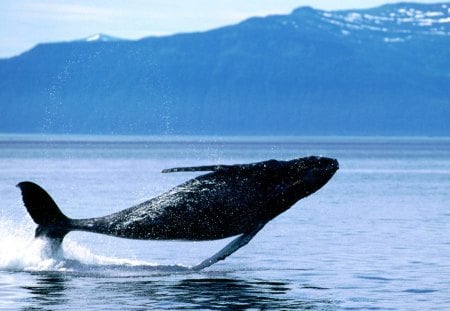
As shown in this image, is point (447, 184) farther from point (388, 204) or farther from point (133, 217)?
point (133, 217)

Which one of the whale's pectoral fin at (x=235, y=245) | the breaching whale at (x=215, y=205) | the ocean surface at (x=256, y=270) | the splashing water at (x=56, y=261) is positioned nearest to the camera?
the ocean surface at (x=256, y=270)

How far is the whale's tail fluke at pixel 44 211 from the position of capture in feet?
59.9

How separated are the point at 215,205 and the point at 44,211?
273cm

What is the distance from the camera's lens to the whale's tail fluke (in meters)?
18.3

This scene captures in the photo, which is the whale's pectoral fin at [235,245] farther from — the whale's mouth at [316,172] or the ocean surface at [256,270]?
the whale's mouth at [316,172]

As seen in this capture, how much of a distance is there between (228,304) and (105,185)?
126 ft

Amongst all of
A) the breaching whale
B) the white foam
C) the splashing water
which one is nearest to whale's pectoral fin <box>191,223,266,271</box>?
the breaching whale

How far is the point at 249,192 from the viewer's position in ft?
59.7

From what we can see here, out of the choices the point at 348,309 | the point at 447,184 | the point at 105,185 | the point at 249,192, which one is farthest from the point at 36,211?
the point at 447,184

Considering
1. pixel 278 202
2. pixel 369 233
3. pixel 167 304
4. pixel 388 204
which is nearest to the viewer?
pixel 167 304

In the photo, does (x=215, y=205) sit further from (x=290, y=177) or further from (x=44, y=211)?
(x=44, y=211)

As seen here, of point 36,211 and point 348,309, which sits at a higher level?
point 36,211

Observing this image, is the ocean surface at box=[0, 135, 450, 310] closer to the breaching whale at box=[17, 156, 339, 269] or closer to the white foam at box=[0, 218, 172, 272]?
the white foam at box=[0, 218, 172, 272]

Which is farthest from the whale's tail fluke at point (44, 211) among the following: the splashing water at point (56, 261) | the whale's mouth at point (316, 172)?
the whale's mouth at point (316, 172)
